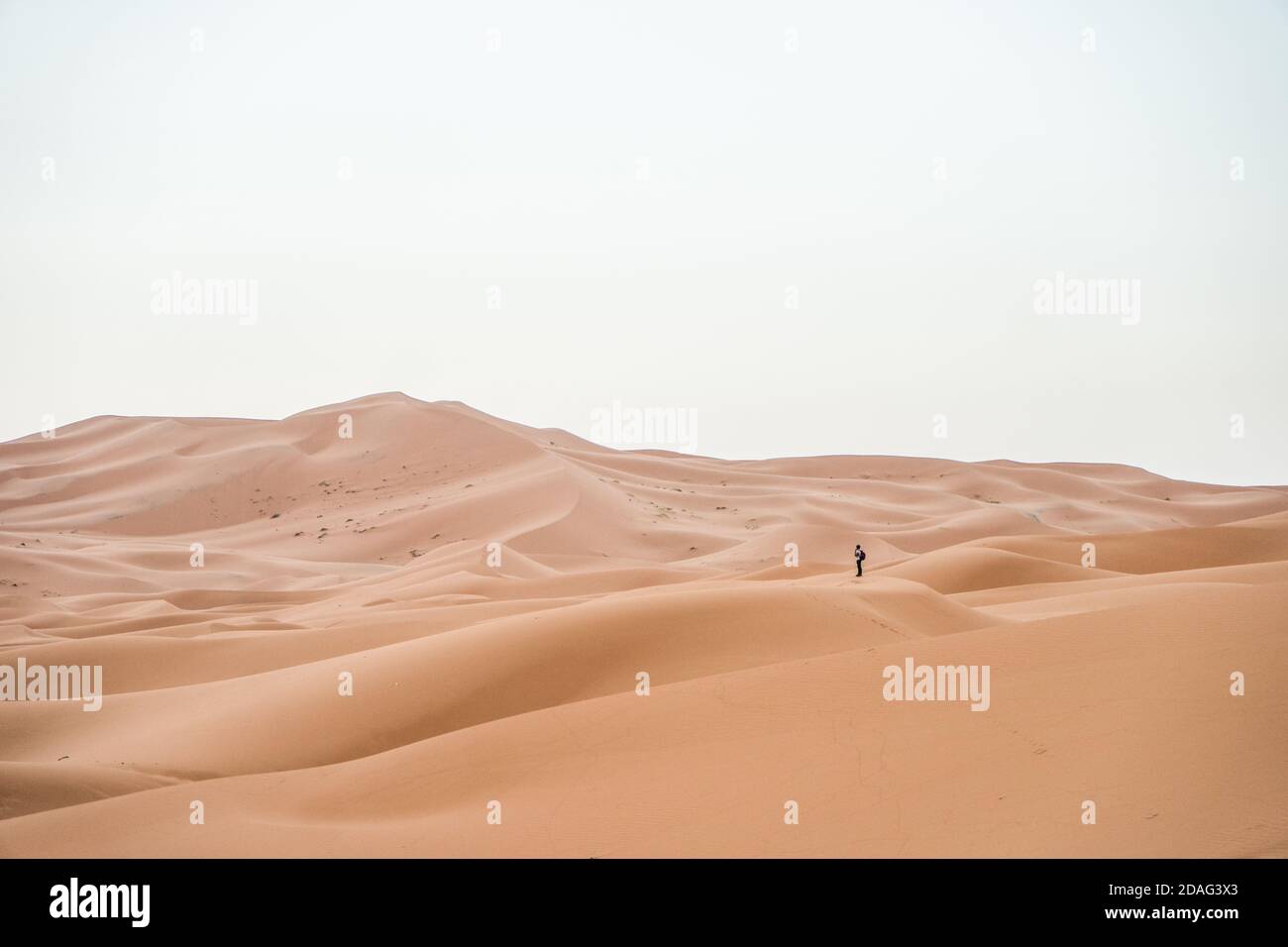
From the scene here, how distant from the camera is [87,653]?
11.3 m

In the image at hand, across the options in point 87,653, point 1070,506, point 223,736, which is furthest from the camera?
point 1070,506

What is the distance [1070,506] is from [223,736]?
34.7m

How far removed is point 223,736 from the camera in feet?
26.2

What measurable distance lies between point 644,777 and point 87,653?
7.96 m

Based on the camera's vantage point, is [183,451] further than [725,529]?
Yes

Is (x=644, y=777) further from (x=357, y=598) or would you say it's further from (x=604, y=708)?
(x=357, y=598)

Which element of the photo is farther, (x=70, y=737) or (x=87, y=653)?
(x=87, y=653)
